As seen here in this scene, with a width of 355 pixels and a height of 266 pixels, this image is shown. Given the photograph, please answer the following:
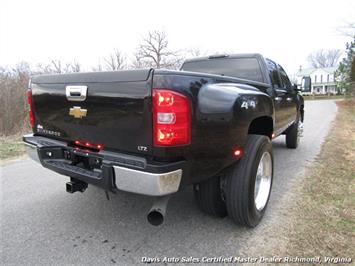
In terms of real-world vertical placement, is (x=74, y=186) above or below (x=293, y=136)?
above

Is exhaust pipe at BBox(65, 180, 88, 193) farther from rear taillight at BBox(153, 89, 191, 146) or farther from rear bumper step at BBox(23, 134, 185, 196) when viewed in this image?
rear taillight at BBox(153, 89, 191, 146)

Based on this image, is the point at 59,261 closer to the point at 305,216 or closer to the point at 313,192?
the point at 305,216

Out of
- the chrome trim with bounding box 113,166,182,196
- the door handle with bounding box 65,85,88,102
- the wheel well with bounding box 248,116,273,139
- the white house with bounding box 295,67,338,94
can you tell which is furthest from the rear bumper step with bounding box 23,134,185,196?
the white house with bounding box 295,67,338,94

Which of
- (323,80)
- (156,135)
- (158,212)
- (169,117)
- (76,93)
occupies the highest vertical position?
(323,80)

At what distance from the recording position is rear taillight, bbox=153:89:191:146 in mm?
1985

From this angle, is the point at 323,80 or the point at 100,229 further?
the point at 323,80

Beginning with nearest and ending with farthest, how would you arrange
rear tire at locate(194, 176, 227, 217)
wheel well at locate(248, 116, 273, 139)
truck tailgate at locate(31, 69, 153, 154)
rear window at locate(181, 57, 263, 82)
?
truck tailgate at locate(31, 69, 153, 154), rear tire at locate(194, 176, 227, 217), wheel well at locate(248, 116, 273, 139), rear window at locate(181, 57, 263, 82)

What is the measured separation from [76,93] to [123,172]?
895 millimetres

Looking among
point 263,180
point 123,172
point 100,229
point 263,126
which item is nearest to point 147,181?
point 123,172

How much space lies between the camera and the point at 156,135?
2037 mm

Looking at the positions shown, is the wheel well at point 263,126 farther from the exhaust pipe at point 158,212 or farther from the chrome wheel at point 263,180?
the exhaust pipe at point 158,212

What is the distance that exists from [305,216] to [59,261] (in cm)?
252

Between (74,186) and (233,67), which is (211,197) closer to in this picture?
(74,186)

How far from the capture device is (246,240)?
2658 mm
